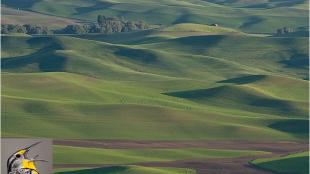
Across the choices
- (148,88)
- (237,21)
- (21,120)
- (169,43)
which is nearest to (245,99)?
(148,88)

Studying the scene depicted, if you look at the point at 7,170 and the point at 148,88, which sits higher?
the point at 7,170

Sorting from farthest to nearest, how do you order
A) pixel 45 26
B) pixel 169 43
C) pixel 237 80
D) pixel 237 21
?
1. pixel 237 21
2. pixel 45 26
3. pixel 169 43
4. pixel 237 80

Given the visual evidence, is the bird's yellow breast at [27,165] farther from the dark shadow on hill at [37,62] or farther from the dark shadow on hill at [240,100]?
the dark shadow on hill at [37,62]

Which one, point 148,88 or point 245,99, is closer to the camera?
point 245,99

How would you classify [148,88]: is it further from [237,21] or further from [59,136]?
[237,21]

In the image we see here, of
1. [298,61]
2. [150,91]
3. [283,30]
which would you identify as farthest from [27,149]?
[283,30]
